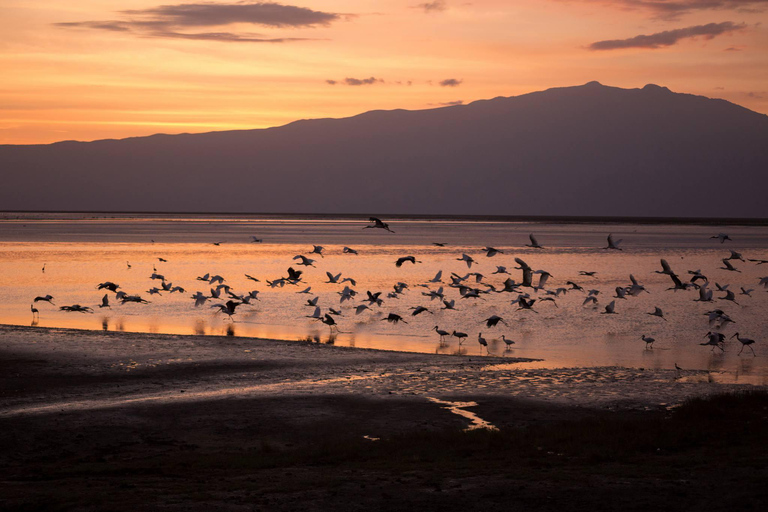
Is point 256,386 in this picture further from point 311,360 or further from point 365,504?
point 365,504

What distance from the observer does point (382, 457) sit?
41.6ft

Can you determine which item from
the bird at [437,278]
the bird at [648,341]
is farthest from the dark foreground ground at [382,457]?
the bird at [437,278]

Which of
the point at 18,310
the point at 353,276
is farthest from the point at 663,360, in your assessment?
the point at 353,276

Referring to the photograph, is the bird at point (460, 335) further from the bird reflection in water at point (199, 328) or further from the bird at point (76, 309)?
the bird at point (76, 309)

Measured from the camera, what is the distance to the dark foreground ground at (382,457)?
10.0m

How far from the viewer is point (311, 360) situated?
21906 millimetres

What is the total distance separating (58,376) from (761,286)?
123 feet

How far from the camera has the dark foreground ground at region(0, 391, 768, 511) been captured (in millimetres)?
10047

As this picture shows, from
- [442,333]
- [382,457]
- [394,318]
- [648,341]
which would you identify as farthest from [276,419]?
[394,318]

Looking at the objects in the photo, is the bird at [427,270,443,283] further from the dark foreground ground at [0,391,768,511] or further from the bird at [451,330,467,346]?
the dark foreground ground at [0,391,768,511]

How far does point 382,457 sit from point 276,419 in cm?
331

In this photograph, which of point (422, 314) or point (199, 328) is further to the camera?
point (422, 314)

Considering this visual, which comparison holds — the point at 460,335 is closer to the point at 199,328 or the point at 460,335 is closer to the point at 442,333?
the point at 442,333

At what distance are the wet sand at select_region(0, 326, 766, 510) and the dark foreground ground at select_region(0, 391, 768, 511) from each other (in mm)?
44
